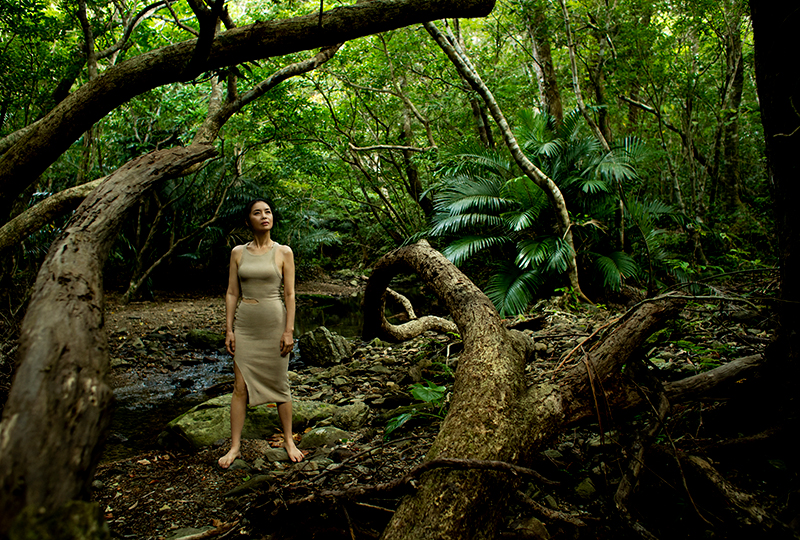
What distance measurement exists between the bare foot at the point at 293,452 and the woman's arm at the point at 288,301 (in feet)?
1.92

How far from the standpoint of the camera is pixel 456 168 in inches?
332

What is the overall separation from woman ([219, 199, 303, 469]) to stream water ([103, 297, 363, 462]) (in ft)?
2.46

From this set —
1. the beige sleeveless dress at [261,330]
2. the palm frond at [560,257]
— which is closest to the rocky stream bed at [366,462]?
the beige sleeveless dress at [261,330]

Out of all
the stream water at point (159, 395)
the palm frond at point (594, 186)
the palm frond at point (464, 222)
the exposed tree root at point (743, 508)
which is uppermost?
the palm frond at point (594, 186)

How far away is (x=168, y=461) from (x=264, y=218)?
1.68 m

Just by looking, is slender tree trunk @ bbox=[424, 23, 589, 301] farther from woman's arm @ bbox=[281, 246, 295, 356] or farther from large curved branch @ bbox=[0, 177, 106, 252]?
large curved branch @ bbox=[0, 177, 106, 252]

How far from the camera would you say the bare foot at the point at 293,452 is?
2.76m

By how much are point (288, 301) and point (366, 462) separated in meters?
1.15

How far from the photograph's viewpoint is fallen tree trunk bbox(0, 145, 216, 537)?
2.62 ft

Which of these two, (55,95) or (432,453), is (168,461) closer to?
(432,453)

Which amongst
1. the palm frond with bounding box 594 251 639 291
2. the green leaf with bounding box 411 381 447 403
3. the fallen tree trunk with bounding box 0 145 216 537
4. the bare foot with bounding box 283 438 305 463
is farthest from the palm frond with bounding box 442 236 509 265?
the fallen tree trunk with bounding box 0 145 216 537

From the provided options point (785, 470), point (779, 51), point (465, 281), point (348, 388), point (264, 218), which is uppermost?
point (779, 51)

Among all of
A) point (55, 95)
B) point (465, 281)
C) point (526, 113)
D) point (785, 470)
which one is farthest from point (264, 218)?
point (526, 113)

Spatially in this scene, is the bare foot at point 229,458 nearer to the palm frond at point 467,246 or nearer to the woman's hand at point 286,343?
the woman's hand at point 286,343
